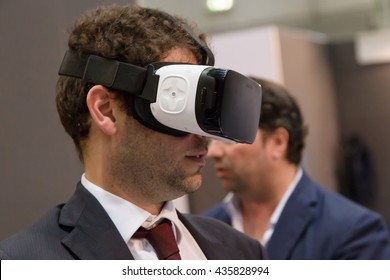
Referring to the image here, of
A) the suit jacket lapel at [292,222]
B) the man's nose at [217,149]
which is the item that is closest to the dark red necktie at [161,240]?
the suit jacket lapel at [292,222]

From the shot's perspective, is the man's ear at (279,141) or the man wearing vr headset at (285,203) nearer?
the man wearing vr headset at (285,203)

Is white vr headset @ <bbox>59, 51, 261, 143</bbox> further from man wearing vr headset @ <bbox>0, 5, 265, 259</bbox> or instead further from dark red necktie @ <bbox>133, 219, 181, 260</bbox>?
dark red necktie @ <bbox>133, 219, 181, 260</bbox>

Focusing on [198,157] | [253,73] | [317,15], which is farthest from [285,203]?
[317,15]

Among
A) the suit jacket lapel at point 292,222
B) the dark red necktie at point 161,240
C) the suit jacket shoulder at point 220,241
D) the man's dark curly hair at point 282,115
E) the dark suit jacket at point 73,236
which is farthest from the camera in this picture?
the man's dark curly hair at point 282,115

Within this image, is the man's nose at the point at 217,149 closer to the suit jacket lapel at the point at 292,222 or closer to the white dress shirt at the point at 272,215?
the white dress shirt at the point at 272,215

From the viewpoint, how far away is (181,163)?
1.12m

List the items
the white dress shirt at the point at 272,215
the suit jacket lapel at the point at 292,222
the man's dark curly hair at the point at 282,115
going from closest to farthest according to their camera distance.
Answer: the suit jacket lapel at the point at 292,222
the white dress shirt at the point at 272,215
the man's dark curly hair at the point at 282,115

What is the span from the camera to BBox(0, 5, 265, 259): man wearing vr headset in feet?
3.46

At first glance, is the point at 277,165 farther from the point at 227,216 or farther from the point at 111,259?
the point at 111,259

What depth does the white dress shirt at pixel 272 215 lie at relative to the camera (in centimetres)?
179

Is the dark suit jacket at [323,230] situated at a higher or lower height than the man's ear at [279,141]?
→ lower

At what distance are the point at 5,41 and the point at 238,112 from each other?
43 centimetres

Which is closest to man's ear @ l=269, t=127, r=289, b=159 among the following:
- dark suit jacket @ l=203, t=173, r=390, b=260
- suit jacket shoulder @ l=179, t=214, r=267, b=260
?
Result: dark suit jacket @ l=203, t=173, r=390, b=260
